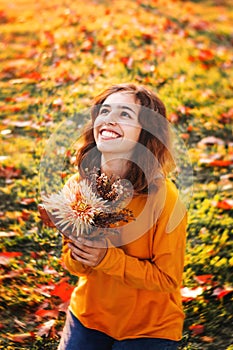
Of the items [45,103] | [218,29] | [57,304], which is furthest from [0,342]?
[218,29]

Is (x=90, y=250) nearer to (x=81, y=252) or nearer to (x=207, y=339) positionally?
(x=81, y=252)

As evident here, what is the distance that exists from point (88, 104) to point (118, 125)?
110 inches

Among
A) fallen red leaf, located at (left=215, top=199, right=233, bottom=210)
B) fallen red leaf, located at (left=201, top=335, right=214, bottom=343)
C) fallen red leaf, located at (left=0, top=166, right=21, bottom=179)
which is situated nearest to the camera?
fallen red leaf, located at (left=201, top=335, right=214, bottom=343)

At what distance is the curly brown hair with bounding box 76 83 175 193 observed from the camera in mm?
2713

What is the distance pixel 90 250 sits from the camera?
2527 millimetres

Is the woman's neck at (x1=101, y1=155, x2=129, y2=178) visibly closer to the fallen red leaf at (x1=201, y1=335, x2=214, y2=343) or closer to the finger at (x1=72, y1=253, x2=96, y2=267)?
the finger at (x1=72, y1=253, x2=96, y2=267)

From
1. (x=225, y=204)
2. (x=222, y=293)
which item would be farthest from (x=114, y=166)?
(x=225, y=204)

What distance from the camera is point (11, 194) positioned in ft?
14.6

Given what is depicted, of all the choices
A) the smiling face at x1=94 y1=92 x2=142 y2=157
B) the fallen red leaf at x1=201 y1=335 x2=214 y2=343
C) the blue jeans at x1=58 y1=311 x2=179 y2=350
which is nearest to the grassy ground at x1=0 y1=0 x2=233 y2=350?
the fallen red leaf at x1=201 y1=335 x2=214 y2=343

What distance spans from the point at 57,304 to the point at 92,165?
1083mm

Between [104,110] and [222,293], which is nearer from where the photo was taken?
[104,110]

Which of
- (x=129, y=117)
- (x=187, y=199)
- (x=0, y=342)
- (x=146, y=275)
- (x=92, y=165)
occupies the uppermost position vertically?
(x=129, y=117)

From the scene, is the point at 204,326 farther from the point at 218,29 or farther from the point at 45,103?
the point at 218,29

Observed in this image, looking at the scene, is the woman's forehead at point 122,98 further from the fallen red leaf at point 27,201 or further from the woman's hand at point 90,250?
the fallen red leaf at point 27,201
